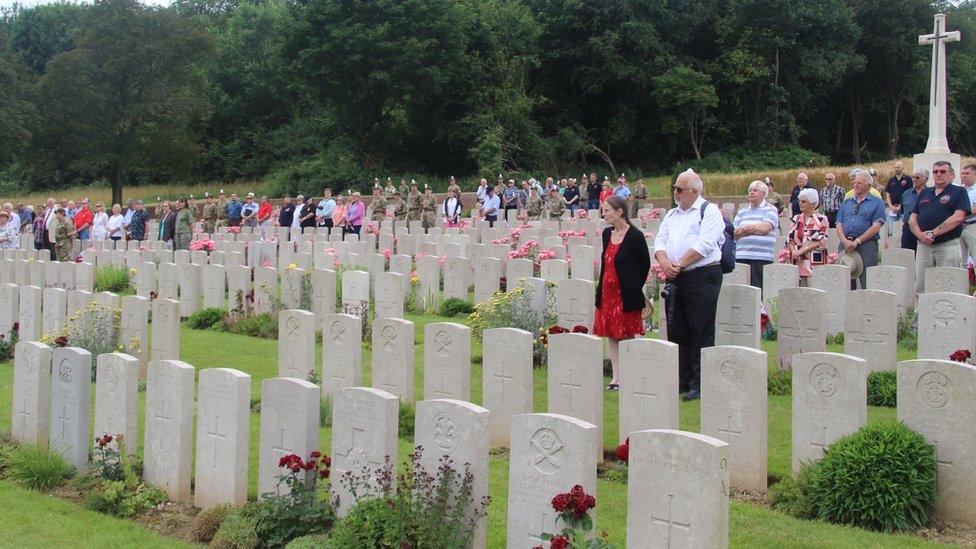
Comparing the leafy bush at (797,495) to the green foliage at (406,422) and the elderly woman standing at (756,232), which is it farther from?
the elderly woman standing at (756,232)

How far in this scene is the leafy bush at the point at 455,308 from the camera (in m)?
14.9

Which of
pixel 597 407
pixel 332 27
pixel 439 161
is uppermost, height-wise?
pixel 332 27

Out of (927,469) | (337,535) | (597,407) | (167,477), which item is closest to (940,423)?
(927,469)

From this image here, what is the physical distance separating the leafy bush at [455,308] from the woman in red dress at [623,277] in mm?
5700

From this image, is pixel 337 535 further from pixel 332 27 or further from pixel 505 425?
pixel 332 27

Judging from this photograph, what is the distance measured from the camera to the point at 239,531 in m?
6.54

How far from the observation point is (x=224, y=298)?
16609 mm

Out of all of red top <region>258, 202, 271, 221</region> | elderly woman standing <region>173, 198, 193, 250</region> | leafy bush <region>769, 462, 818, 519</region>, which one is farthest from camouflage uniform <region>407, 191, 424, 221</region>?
leafy bush <region>769, 462, 818, 519</region>

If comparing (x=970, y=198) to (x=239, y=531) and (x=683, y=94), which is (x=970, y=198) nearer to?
(x=239, y=531)

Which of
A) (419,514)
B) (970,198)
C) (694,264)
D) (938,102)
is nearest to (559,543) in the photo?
(419,514)

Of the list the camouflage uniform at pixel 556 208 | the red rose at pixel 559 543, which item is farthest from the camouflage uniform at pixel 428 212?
the red rose at pixel 559 543

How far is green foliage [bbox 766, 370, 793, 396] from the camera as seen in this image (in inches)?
362

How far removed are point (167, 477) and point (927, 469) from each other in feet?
16.8

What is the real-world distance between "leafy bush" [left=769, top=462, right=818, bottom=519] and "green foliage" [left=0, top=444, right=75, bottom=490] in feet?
17.5
